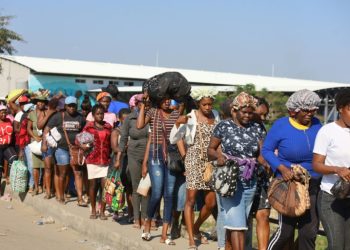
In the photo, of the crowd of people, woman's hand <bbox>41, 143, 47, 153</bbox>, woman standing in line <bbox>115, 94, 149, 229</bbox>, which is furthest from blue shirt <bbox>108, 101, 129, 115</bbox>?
woman standing in line <bbox>115, 94, 149, 229</bbox>

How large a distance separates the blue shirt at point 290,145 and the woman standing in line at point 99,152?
3984 mm

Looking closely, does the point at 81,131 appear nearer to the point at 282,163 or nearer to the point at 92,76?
the point at 282,163

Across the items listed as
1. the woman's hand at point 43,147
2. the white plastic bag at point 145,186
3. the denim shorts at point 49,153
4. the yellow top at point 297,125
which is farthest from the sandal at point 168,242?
the woman's hand at point 43,147

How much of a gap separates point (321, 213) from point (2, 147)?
867 centimetres

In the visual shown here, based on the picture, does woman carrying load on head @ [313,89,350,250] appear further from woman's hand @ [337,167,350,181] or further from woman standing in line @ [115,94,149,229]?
woman standing in line @ [115,94,149,229]

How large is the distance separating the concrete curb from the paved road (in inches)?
3.8

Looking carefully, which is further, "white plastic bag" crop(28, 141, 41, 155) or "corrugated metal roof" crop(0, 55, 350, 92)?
"corrugated metal roof" crop(0, 55, 350, 92)

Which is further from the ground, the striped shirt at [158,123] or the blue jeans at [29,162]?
the striped shirt at [158,123]

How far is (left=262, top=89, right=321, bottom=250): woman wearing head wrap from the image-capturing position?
5789mm

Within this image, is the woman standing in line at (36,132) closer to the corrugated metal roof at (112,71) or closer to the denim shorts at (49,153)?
the denim shorts at (49,153)

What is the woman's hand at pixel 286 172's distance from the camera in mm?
5668

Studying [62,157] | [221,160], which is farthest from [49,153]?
[221,160]

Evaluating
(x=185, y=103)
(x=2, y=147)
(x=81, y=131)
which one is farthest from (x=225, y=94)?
(x=185, y=103)

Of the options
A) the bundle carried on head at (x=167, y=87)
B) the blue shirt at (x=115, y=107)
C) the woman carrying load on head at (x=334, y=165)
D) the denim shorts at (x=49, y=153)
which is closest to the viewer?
the woman carrying load on head at (x=334, y=165)
